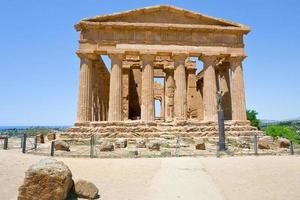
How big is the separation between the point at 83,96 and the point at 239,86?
14829mm

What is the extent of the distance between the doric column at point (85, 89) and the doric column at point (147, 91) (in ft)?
16.1

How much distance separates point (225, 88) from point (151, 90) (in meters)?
8.73

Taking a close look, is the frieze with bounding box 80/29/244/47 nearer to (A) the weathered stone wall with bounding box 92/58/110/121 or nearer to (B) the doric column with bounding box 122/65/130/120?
(A) the weathered stone wall with bounding box 92/58/110/121

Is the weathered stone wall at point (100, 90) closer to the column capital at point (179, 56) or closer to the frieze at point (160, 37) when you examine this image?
the frieze at point (160, 37)

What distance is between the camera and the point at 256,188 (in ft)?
26.2

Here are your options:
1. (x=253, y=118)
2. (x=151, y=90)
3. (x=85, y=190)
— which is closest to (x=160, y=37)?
(x=151, y=90)

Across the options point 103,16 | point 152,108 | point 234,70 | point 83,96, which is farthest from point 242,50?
point 83,96

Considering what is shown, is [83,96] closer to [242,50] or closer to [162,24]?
[162,24]

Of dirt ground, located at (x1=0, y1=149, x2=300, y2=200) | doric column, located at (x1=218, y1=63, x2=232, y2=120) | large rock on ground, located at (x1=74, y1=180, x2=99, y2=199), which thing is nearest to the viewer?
large rock on ground, located at (x1=74, y1=180, x2=99, y2=199)

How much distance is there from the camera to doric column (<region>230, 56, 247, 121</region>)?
87.8ft

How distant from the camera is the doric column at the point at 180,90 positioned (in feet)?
85.3

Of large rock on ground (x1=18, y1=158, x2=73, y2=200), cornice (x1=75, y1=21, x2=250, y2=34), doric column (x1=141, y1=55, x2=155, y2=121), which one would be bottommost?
large rock on ground (x1=18, y1=158, x2=73, y2=200)

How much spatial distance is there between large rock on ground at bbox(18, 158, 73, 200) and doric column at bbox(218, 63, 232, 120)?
24.9 m

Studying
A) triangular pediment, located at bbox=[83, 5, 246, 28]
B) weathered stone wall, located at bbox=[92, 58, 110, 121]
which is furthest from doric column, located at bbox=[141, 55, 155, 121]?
weathered stone wall, located at bbox=[92, 58, 110, 121]
